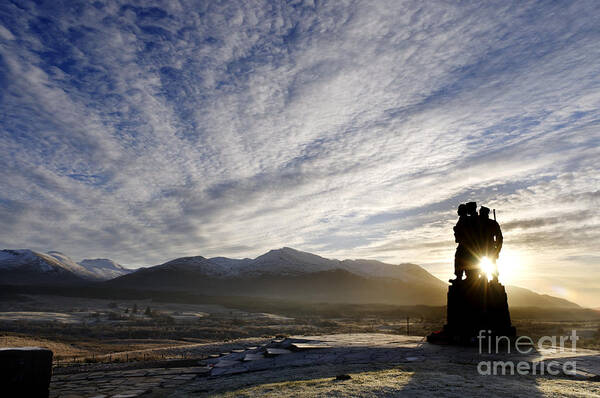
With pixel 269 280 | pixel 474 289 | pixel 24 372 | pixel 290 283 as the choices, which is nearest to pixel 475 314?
pixel 474 289

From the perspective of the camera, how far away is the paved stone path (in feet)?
25.6

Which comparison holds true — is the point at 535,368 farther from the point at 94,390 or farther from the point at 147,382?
the point at 94,390

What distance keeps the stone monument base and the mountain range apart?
Answer: 11031 cm

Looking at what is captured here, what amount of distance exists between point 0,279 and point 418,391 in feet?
551

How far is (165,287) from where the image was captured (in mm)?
126562

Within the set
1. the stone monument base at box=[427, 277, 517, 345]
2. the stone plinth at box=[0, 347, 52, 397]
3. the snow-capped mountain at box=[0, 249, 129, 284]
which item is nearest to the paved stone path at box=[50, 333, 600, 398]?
the stone monument base at box=[427, 277, 517, 345]

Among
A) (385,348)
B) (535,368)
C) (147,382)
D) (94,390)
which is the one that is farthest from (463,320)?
(94,390)

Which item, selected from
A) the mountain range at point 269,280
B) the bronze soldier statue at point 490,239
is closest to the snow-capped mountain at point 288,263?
the mountain range at point 269,280

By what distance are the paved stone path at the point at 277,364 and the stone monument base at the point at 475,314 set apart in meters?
0.61

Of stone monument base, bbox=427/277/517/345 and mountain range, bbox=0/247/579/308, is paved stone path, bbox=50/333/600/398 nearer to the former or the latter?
stone monument base, bbox=427/277/517/345

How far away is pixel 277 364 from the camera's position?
9.91 m

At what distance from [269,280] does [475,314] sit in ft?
439

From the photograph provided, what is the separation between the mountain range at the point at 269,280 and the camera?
12525 cm

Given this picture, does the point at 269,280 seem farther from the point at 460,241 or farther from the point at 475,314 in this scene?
the point at 475,314
